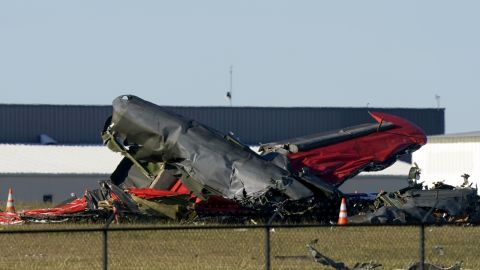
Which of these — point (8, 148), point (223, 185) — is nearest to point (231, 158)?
point (223, 185)

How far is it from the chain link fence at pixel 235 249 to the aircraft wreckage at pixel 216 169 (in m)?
1.05

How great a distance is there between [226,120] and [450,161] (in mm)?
26919

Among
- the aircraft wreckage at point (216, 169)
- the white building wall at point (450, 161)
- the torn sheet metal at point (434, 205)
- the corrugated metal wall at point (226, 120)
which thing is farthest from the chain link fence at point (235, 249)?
the corrugated metal wall at point (226, 120)

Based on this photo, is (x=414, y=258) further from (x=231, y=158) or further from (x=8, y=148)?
(x=8, y=148)

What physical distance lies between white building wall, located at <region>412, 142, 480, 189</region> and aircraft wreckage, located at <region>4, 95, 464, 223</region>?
18.3m

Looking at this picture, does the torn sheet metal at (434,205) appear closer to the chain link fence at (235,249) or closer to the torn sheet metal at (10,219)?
the chain link fence at (235,249)

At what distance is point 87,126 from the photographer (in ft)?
255

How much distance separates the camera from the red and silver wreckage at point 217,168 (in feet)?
103

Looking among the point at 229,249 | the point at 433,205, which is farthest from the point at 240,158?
the point at 229,249

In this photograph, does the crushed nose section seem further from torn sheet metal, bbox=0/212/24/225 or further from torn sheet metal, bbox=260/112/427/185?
torn sheet metal, bbox=0/212/24/225

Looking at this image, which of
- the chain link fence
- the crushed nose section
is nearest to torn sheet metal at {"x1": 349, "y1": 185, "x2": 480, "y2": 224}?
the chain link fence

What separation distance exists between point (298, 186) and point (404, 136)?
5.12 meters

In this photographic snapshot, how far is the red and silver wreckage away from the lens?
31.3m

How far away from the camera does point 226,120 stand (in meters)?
80.5
